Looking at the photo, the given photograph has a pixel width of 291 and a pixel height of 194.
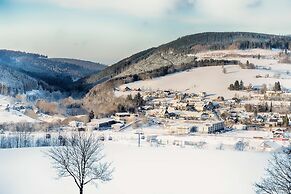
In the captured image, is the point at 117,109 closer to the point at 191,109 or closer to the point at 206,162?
the point at 191,109

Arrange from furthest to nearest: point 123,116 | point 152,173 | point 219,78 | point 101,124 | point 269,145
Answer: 1. point 219,78
2. point 123,116
3. point 101,124
4. point 269,145
5. point 152,173

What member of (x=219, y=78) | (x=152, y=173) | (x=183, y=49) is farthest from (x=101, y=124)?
(x=183, y=49)

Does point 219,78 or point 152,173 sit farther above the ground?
point 219,78

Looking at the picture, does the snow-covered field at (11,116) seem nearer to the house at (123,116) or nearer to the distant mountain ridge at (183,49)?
the house at (123,116)

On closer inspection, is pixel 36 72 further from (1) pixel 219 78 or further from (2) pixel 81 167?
(2) pixel 81 167

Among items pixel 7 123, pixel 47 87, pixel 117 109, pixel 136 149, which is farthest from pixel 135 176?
Answer: pixel 47 87

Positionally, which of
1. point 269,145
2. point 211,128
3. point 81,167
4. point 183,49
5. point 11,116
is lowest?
point 269,145

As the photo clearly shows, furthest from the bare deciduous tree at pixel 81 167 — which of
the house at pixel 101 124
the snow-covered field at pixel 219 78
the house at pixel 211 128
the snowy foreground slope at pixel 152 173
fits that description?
the snow-covered field at pixel 219 78
